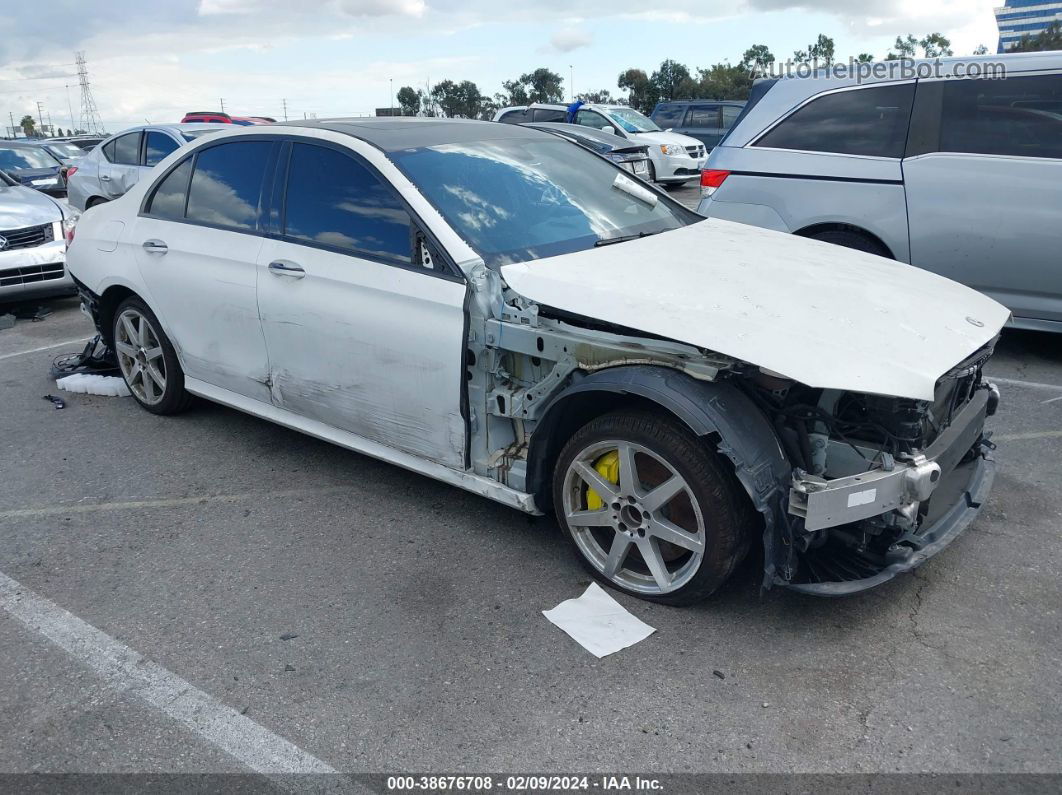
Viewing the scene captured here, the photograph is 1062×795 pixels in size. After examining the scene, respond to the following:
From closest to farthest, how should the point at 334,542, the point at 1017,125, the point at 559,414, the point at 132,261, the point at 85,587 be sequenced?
the point at 559,414 < the point at 85,587 < the point at 334,542 < the point at 132,261 < the point at 1017,125

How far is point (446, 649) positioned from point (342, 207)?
6.62 ft

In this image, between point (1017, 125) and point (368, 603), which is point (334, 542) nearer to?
point (368, 603)

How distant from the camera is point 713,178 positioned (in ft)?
21.1

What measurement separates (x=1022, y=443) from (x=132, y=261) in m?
4.99

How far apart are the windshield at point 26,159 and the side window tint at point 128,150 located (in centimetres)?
580

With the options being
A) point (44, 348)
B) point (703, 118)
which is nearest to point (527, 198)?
point (44, 348)

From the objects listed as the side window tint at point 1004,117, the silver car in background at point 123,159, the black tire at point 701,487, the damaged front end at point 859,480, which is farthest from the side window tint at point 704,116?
the black tire at point 701,487

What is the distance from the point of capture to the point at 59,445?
195 inches

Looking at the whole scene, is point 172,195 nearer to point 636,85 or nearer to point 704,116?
point 704,116

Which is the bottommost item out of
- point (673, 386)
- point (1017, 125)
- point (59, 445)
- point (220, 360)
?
point (59, 445)

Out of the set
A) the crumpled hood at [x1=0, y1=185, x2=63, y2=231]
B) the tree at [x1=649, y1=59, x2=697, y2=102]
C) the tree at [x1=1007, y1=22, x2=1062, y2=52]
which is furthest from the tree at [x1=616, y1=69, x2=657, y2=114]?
the crumpled hood at [x1=0, y1=185, x2=63, y2=231]

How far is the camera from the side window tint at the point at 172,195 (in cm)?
471

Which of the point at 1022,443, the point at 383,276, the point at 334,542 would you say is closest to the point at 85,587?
the point at 334,542

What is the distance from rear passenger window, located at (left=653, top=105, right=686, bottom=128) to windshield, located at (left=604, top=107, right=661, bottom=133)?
208 cm
